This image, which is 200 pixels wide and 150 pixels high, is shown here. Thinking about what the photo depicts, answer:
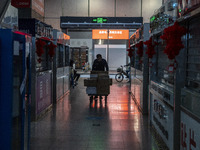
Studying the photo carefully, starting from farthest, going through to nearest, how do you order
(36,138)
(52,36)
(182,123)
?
(52,36) → (36,138) → (182,123)

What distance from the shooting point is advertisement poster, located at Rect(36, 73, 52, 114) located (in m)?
6.19

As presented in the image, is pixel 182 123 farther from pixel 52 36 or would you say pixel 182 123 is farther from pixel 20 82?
pixel 52 36

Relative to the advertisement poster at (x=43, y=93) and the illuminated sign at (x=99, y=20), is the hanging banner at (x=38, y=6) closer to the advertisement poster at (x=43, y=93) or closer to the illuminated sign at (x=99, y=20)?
the advertisement poster at (x=43, y=93)

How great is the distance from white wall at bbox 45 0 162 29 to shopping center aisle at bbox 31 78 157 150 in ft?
30.4

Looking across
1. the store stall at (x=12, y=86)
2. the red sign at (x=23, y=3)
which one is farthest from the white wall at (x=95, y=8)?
the store stall at (x=12, y=86)

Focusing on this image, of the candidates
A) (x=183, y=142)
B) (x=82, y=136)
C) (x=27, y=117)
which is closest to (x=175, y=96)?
(x=183, y=142)

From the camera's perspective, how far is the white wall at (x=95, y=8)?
52.4ft

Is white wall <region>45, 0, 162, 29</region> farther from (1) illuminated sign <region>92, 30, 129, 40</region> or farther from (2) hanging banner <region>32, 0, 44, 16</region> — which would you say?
(2) hanging banner <region>32, 0, 44, 16</region>

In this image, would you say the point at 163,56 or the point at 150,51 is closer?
the point at 163,56

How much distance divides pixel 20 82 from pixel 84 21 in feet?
37.8

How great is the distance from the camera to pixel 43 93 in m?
6.72

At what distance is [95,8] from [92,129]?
1184 centimetres

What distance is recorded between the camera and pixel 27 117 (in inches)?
121

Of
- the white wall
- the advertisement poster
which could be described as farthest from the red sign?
the white wall
